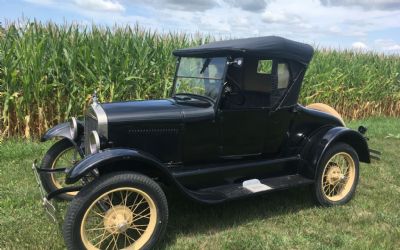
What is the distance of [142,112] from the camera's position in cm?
404

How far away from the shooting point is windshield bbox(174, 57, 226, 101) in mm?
4375

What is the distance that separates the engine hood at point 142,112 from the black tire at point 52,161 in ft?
3.42

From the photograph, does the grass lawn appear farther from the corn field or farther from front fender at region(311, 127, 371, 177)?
the corn field

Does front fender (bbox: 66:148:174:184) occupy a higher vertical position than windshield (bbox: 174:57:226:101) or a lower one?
lower

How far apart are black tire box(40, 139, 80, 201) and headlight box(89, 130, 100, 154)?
0.99 metres

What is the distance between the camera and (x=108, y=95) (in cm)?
815

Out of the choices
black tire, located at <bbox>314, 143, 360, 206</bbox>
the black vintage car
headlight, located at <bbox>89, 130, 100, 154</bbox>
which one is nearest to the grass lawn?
black tire, located at <bbox>314, 143, 360, 206</bbox>

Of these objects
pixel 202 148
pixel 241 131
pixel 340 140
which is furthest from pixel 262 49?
pixel 340 140

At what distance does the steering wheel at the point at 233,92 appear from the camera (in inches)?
169

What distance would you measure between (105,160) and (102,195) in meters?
0.29

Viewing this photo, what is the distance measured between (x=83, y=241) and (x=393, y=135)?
8.70 meters

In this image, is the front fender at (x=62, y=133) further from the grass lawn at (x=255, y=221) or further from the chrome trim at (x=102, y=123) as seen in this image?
the chrome trim at (x=102, y=123)

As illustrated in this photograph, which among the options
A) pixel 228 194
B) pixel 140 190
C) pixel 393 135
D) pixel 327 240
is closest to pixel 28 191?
pixel 140 190

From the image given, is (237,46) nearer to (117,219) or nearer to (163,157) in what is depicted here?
(163,157)
